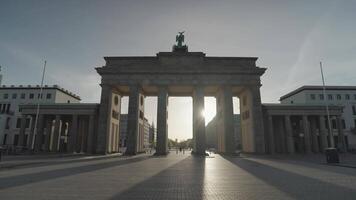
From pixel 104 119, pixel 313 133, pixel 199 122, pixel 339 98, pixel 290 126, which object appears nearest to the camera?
pixel 199 122

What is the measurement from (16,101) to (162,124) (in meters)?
51.8

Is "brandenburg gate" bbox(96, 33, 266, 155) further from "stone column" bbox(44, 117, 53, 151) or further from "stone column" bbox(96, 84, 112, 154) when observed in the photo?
"stone column" bbox(44, 117, 53, 151)

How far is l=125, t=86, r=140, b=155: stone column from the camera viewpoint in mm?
42188

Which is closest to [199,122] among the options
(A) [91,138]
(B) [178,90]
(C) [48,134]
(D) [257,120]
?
(B) [178,90]

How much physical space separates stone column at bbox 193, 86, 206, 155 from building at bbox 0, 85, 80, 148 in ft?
147

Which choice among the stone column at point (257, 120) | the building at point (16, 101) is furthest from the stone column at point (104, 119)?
the building at point (16, 101)

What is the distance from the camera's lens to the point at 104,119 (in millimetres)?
44125

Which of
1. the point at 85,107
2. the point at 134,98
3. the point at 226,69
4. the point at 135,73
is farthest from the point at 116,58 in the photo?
the point at 226,69

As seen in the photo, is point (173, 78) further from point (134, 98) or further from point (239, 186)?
point (239, 186)

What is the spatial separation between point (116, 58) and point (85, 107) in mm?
12553

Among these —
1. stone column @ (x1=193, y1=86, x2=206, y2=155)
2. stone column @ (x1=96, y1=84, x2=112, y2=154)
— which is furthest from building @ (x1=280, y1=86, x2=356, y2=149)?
stone column @ (x1=96, y1=84, x2=112, y2=154)

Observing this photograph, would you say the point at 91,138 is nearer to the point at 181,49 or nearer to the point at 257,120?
the point at 181,49

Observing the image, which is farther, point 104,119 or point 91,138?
point 91,138

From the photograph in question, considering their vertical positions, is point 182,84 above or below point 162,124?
above
